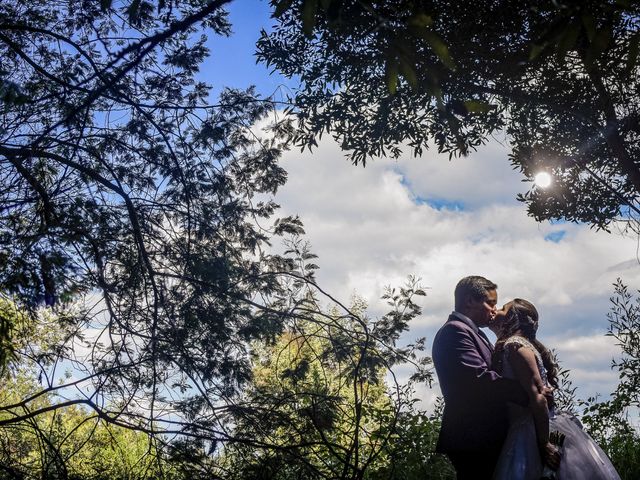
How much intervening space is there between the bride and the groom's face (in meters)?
0.17

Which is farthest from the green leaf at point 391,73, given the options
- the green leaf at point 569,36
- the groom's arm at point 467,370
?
the groom's arm at point 467,370

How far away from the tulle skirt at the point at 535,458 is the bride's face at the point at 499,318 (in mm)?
647

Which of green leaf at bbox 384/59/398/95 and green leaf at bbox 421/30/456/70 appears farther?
green leaf at bbox 384/59/398/95

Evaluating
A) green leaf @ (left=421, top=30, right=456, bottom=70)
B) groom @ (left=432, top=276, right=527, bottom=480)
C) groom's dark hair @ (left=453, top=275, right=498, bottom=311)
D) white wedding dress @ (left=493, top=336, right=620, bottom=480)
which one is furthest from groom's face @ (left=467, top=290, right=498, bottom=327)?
green leaf @ (left=421, top=30, right=456, bottom=70)

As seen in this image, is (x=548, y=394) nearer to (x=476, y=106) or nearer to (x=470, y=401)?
(x=470, y=401)

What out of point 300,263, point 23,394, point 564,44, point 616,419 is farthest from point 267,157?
point 23,394

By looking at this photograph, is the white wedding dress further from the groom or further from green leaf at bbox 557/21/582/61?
green leaf at bbox 557/21/582/61

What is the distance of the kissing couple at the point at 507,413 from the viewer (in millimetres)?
3736

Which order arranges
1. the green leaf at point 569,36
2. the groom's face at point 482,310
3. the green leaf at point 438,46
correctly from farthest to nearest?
the groom's face at point 482,310
the green leaf at point 569,36
the green leaf at point 438,46

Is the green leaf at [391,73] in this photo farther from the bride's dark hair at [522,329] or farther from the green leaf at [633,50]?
the bride's dark hair at [522,329]

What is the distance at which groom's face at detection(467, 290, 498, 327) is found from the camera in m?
4.16

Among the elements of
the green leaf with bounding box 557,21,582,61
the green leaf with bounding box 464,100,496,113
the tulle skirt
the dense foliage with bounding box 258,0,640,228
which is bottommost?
the tulle skirt

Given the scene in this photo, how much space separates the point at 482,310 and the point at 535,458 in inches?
39.1

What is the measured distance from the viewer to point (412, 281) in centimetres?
592
